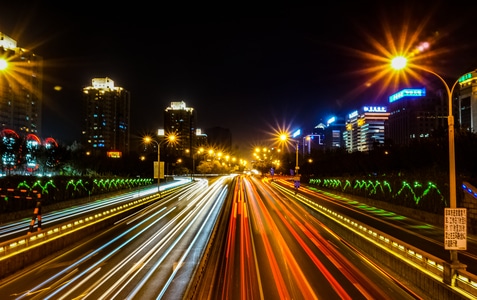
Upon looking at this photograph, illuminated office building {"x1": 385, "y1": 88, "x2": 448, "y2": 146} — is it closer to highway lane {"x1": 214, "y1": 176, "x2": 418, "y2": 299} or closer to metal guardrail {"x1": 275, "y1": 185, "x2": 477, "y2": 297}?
highway lane {"x1": 214, "y1": 176, "x2": 418, "y2": 299}

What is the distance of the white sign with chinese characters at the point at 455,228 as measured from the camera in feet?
38.7

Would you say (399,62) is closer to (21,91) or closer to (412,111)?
(21,91)

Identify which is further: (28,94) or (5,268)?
(28,94)

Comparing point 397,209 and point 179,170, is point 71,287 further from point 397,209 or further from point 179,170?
point 179,170

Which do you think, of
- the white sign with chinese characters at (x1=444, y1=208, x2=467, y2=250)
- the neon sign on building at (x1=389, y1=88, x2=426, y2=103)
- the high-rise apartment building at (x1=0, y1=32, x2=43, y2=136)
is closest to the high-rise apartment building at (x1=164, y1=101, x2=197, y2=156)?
the high-rise apartment building at (x1=0, y1=32, x2=43, y2=136)

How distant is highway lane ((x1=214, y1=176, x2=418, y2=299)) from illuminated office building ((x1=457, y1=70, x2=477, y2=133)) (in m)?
125

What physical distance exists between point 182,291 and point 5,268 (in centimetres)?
632

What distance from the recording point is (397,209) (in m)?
34.4

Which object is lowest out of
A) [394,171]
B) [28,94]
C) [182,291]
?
[182,291]

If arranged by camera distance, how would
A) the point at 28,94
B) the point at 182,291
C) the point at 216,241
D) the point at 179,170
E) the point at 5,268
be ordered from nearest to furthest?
the point at 182,291
the point at 5,268
the point at 216,241
the point at 179,170
the point at 28,94

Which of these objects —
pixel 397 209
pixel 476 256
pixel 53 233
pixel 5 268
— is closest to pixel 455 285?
pixel 476 256

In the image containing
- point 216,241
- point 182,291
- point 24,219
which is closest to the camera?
point 182,291

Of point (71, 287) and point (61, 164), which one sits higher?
point (61, 164)

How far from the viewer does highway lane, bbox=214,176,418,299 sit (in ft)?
40.1
